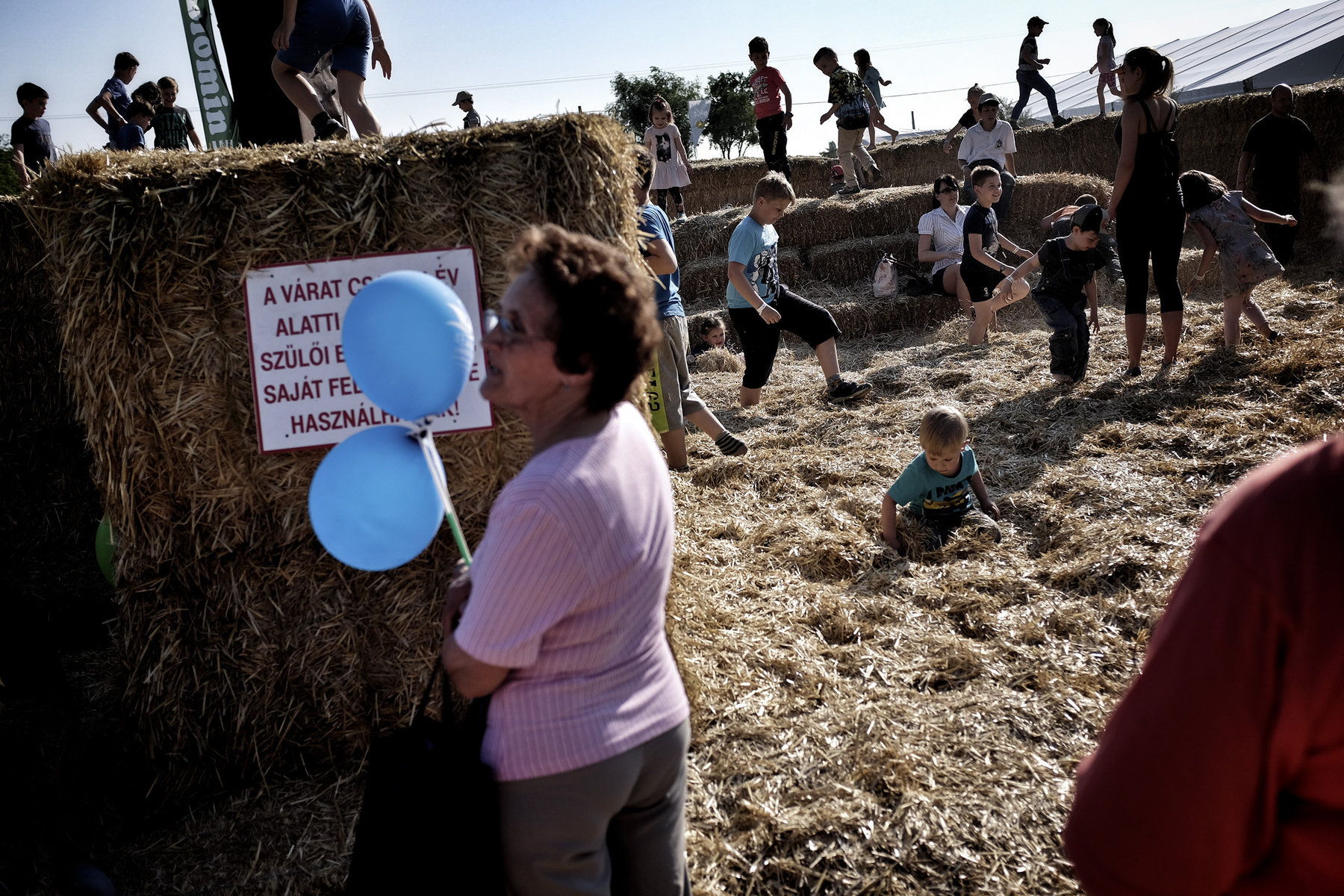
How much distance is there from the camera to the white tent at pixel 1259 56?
23375mm

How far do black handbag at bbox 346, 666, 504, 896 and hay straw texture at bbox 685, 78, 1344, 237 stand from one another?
42.2ft

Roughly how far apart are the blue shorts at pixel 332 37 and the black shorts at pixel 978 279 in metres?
6.23

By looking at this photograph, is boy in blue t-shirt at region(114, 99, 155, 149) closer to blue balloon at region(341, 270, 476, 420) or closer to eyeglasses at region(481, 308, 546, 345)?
blue balloon at region(341, 270, 476, 420)

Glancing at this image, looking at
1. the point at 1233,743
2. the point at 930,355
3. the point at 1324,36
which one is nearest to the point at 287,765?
the point at 1233,743

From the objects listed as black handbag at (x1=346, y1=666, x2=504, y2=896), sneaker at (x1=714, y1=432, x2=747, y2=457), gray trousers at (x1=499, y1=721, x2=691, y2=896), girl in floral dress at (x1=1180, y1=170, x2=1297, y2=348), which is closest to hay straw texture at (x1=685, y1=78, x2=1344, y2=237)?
girl in floral dress at (x1=1180, y1=170, x2=1297, y2=348)

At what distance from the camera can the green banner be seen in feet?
27.9

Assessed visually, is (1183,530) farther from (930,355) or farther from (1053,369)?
(930,355)

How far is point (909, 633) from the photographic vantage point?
12.6 ft

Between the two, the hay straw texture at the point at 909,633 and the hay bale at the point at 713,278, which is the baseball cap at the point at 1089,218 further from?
the hay bale at the point at 713,278

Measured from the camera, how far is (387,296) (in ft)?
6.21

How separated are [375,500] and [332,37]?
439 cm

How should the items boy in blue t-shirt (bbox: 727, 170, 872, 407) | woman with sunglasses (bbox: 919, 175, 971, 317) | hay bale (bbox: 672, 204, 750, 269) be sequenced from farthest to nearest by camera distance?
hay bale (bbox: 672, 204, 750, 269) → woman with sunglasses (bbox: 919, 175, 971, 317) → boy in blue t-shirt (bbox: 727, 170, 872, 407)

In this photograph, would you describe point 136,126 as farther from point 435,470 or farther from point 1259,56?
point 1259,56

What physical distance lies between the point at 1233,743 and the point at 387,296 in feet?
5.57
